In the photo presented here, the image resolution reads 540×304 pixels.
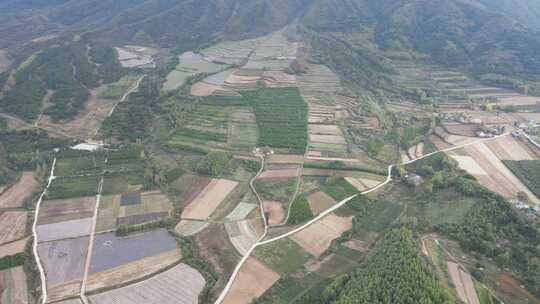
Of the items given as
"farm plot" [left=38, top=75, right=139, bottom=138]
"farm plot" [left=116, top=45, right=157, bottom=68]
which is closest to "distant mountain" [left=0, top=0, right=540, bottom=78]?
"farm plot" [left=116, top=45, right=157, bottom=68]

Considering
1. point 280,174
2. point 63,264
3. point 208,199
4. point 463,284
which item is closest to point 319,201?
point 280,174

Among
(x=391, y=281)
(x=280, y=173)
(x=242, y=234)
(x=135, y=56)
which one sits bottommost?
(x=280, y=173)

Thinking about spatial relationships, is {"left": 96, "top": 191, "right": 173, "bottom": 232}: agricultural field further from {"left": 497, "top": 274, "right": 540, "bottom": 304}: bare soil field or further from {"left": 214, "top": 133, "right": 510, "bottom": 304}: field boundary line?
{"left": 497, "top": 274, "right": 540, "bottom": 304}: bare soil field

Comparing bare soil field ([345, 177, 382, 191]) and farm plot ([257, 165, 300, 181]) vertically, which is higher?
farm plot ([257, 165, 300, 181])

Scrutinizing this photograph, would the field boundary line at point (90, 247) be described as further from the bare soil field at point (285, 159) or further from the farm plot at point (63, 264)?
the bare soil field at point (285, 159)

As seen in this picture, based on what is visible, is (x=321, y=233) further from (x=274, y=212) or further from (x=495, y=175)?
(x=495, y=175)

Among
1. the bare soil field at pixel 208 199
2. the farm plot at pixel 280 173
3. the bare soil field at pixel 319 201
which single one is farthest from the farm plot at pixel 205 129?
the bare soil field at pixel 319 201
